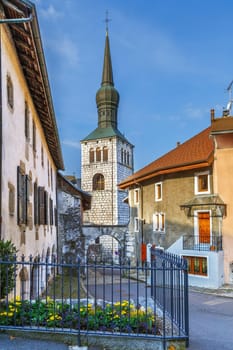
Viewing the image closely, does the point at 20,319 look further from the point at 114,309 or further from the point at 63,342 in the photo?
the point at 114,309

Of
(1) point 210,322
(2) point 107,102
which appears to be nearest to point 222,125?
(1) point 210,322

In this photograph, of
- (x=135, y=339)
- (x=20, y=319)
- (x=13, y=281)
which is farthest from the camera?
(x=13, y=281)

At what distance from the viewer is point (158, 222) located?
23812 millimetres

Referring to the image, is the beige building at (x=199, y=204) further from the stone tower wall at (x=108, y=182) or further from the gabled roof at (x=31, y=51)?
the stone tower wall at (x=108, y=182)

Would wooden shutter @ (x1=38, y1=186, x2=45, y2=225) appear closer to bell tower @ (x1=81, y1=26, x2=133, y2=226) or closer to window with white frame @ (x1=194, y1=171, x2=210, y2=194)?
window with white frame @ (x1=194, y1=171, x2=210, y2=194)

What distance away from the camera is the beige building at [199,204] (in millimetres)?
19031

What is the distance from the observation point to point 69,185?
88.2 ft

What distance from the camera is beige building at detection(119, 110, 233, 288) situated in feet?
62.4

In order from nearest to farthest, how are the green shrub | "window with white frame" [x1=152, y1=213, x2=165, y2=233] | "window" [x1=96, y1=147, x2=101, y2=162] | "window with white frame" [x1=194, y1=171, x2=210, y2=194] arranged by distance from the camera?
1. the green shrub
2. "window with white frame" [x1=194, y1=171, x2=210, y2=194]
3. "window with white frame" [x1=152, y1=213, x2=165, y2=233]
4. "window" [x1=96, y1=147, x2=101, y2=162]

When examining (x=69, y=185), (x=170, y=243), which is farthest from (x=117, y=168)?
(x=170, y=243)

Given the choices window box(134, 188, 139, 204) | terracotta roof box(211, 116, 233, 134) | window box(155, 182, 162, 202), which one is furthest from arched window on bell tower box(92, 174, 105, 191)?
terracotta roof box(211, 116, 233, 134)

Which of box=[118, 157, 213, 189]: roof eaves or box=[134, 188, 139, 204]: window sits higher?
box=[118, 157, 213, 189]: roof eaves

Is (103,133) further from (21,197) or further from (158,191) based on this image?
(21,197)

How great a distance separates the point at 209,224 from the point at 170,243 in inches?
123
